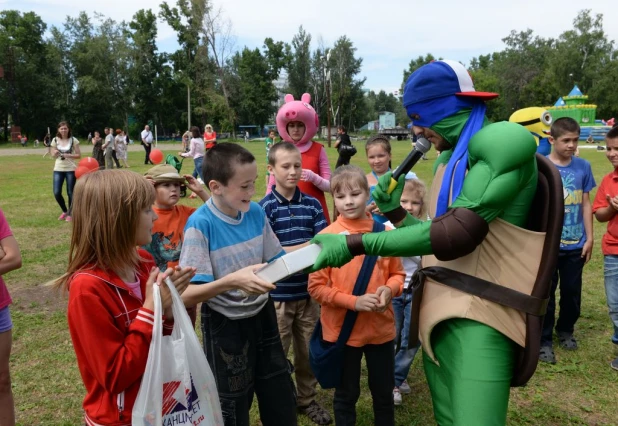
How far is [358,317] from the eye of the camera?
8.37ft

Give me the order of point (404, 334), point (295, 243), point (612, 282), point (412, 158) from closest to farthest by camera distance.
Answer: point (412, 158), point (295, 243), point (404, 334), point (612, 282)

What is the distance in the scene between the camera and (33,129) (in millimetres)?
48531

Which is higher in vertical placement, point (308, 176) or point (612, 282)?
point (308, 176)

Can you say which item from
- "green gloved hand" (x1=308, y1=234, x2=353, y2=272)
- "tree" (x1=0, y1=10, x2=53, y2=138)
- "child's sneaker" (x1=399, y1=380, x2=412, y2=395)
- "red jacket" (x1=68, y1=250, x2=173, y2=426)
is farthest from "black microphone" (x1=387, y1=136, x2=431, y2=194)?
"tree" (x1=0, y1=10, x2=53, y2=138)

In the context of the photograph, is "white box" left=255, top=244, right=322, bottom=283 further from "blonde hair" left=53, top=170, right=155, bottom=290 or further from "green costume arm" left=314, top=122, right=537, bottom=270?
"blonde hair" left=53, top=170, right=155, bottom=290

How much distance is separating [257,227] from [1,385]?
5.10ft

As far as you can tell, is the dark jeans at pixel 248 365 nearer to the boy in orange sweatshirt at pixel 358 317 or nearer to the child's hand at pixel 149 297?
the boy in orange sweatshirt at pixel 358 317

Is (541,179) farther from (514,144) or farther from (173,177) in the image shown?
(173,177)

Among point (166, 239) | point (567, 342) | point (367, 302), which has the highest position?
point (166, 239)

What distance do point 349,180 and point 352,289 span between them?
619mm

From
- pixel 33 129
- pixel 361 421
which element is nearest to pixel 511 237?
pixel 361 421

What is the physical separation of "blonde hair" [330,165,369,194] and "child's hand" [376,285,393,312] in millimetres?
566

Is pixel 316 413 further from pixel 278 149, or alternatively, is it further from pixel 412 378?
pixel 278 149

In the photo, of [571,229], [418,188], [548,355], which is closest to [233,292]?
[418,188]
